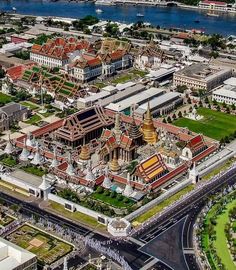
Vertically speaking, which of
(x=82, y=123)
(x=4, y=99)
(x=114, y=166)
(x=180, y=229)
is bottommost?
(x=180, y=229)

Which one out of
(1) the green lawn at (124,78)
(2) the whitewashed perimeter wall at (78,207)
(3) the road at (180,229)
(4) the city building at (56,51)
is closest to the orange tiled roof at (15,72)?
(4) the city building at (56,51)

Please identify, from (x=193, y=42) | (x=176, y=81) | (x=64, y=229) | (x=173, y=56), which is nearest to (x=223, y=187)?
(x=64, y=229)

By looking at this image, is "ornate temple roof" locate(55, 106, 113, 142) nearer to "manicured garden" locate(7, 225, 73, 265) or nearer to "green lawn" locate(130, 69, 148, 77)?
"manicured garden" locate(7, 225, 73, 265)

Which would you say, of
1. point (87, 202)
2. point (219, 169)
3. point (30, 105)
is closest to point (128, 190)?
point (87, 202)

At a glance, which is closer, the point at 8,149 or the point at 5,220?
the point at 5,220

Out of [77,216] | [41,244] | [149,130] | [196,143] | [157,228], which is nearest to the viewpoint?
[41,244]

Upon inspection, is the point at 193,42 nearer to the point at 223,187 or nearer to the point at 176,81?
the point at 176,81

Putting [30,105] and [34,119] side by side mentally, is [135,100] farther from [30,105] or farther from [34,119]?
[30,105]
